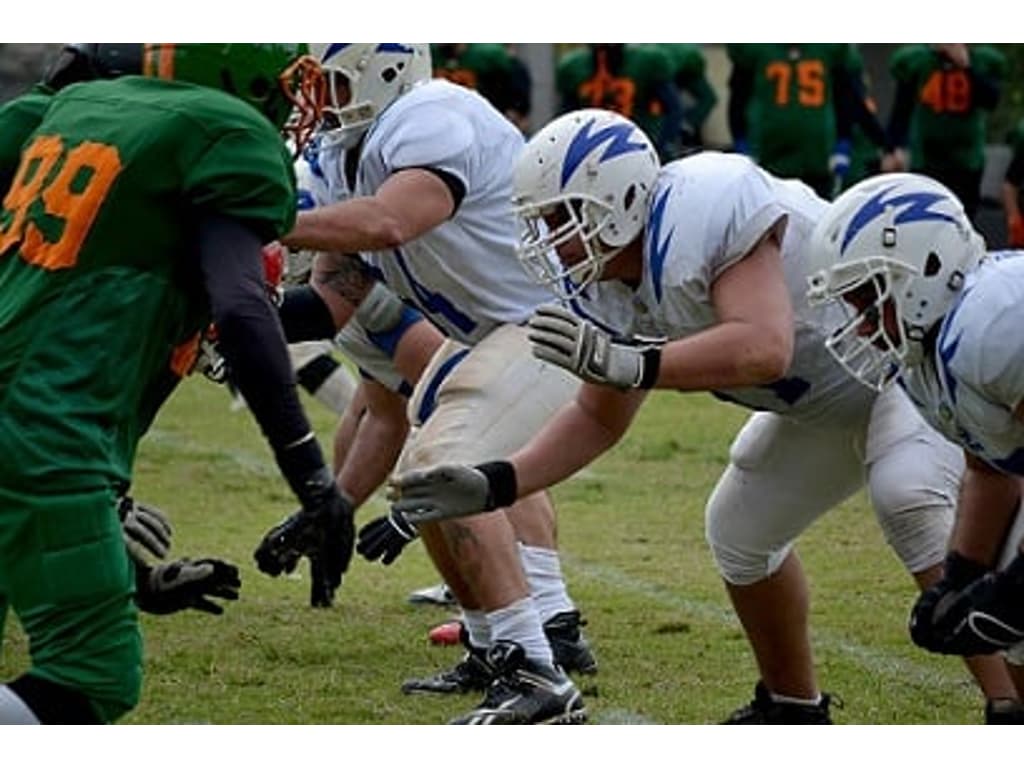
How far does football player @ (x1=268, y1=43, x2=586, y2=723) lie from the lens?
16.8 ft

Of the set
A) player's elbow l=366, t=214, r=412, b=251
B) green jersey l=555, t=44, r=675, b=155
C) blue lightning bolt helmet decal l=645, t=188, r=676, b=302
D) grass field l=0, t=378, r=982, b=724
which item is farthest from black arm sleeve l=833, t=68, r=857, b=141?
blue lightning bolt helmet decal l=645, t=188, r=676, b=302

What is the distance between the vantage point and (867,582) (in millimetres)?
6941

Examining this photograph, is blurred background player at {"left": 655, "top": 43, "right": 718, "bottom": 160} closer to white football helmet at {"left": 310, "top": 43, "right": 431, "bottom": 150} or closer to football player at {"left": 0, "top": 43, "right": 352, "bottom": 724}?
white football helmet at {"left": 310, "top": 43, "right": 431, "bottom": 150}

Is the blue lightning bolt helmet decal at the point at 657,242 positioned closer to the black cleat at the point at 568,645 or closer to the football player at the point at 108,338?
the football player at the point at 108,338

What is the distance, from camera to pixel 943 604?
4.18m

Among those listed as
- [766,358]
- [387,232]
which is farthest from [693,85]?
[766,358]

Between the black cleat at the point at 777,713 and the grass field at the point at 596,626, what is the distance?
0.12 meters

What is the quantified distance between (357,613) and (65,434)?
9.59ft

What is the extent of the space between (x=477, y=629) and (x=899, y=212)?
1689 mm

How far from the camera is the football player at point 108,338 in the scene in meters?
3.63

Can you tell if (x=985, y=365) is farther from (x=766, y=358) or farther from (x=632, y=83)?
(x=632, y=83)

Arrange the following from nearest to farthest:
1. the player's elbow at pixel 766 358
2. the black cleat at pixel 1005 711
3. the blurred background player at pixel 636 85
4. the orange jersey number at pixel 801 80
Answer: the player's elbow at pixel 766 358
the black cleat at pixel 1005 711
the orange jersey number at pixel 801 80
the blurred background player at pixel 636 85

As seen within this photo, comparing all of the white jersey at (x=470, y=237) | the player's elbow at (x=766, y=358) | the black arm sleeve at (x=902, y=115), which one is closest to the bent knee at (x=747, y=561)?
the player's elbow at (x=766, y=358)

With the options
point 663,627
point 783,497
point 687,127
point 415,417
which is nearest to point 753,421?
point 783,497
